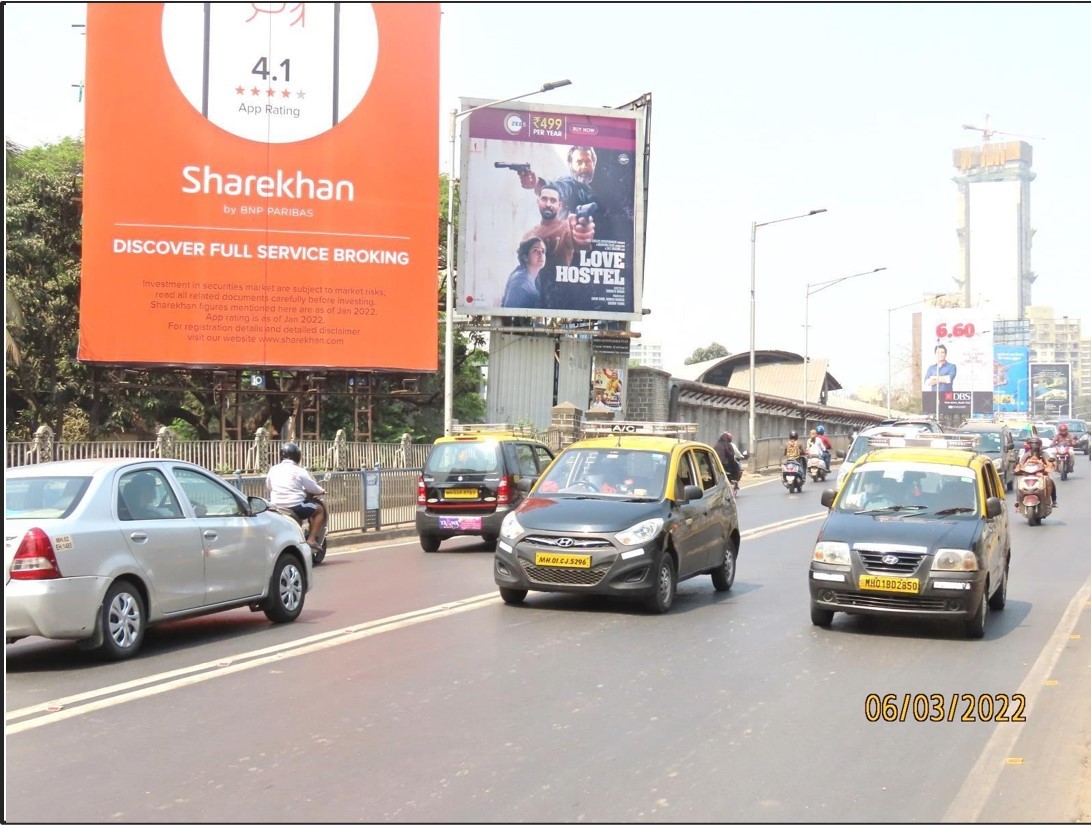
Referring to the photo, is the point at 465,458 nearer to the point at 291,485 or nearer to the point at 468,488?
the point at 468,488

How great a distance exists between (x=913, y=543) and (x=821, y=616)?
1.12 meters

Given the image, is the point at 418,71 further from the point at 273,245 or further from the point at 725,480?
the point at 725,480

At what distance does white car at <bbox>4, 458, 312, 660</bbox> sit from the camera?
896cm

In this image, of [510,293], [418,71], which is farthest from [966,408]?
[418,71]

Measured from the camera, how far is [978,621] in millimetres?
11078

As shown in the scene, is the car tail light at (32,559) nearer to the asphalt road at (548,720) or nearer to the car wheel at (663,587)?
the asphalt road at (548,720)

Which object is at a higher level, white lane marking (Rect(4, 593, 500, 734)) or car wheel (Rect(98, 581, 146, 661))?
car wheel (Rect(98, 581, 146, 661))

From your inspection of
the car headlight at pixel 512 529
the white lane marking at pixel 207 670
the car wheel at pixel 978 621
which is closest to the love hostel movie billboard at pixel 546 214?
the white lane marking at pixel 207 670

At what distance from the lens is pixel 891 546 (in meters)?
11.1

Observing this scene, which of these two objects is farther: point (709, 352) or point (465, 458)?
point (709, 352)

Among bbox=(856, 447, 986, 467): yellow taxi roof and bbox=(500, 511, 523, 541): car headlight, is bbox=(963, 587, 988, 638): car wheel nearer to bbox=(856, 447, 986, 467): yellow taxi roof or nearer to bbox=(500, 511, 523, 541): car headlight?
bbox=(856, 447, 986, 467): yellow taxi roof

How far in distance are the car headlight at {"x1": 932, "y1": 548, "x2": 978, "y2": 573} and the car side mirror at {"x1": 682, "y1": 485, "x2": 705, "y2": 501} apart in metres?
2.86
